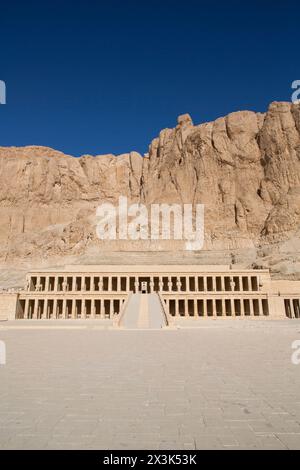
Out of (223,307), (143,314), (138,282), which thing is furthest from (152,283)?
(143,314)

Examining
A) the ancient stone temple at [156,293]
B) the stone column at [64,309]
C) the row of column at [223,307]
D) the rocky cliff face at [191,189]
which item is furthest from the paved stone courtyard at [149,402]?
the rocky cliff face at [191,189]

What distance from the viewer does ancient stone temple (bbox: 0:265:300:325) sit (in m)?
46.8

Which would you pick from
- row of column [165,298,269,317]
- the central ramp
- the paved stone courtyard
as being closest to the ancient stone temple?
row of column [165,298,269,317]

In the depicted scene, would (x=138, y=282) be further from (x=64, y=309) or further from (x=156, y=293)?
(x=64, y=309)

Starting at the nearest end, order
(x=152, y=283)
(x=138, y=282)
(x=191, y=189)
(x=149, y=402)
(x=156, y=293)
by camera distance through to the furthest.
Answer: (x=149, y=402), (x=156, y=293), (x=152, y=283), (x=138, y=282), (x=191, y=189)

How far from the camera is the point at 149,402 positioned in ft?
17.8

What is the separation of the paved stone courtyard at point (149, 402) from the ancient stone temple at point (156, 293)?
30912 millimetres

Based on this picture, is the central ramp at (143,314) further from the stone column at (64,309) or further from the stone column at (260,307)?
the stone column at (260,307)

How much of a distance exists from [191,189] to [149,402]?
81.9m

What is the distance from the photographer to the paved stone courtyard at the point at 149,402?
403 cm

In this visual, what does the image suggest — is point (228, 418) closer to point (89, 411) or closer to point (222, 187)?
point (89, 411)

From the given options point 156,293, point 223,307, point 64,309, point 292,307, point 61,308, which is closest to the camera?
point 156,293

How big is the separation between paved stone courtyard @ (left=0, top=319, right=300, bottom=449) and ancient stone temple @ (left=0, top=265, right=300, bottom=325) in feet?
101
